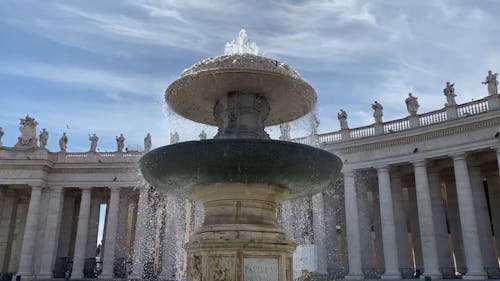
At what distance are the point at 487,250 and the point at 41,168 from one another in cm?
4297

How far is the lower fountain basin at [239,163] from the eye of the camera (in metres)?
12.4

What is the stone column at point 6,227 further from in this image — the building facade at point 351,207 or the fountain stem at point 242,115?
the fountain stem at point 242,115

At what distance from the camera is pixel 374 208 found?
155 ft

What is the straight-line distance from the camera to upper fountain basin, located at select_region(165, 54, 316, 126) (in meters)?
14.3

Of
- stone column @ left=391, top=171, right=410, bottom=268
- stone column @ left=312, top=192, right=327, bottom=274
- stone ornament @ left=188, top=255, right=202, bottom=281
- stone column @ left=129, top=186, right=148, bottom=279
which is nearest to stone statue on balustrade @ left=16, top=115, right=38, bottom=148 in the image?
stone column @ left=129, top=186, right=148, bottom=279

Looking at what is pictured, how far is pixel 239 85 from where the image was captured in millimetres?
14945

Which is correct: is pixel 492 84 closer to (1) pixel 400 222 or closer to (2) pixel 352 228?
(1) pixel 400 222

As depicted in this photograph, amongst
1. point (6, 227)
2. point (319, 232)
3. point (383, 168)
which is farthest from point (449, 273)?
point (6, 227)

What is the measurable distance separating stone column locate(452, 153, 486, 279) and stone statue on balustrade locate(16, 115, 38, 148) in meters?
43.3

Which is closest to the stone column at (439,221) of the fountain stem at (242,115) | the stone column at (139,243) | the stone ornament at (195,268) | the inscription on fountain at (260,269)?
the stone column at (139,243)

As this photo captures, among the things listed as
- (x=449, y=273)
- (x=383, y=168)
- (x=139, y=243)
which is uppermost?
(x=383, y=168)

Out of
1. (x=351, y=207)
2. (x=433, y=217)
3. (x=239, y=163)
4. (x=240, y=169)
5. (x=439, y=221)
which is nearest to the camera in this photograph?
(x=239, y=163)

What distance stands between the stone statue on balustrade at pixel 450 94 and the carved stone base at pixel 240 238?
28.4 meters

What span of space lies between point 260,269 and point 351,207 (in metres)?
30.0
